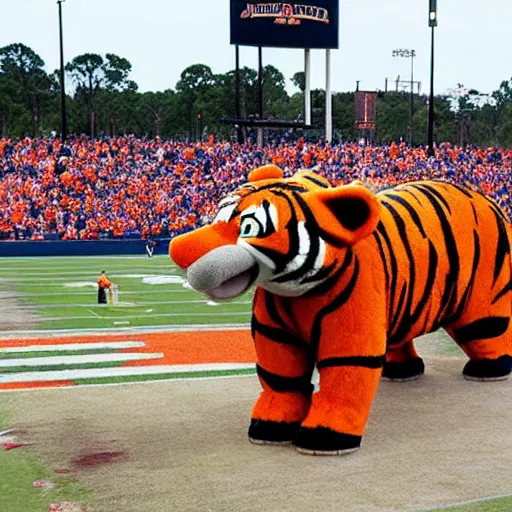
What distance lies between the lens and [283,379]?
6316 mm

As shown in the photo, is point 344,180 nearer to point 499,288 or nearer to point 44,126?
point 499,288

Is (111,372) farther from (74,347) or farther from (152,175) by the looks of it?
(152,175)

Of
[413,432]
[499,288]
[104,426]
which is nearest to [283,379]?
[413,432]

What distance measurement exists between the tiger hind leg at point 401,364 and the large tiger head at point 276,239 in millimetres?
2633

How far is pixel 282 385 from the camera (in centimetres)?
631

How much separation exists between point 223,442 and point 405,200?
2.49 m

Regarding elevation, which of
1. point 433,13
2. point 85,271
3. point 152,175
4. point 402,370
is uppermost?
point 433,13

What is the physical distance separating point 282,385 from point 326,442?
1.98ft

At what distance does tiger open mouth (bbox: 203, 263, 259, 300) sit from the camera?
5.57 meters

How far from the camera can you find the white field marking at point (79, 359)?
9484mm

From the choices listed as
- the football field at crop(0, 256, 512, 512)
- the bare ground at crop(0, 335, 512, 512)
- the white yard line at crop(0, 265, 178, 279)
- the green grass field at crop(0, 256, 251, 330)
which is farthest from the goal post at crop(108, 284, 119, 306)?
the bare ground at crop(0, 335, 512, 512)

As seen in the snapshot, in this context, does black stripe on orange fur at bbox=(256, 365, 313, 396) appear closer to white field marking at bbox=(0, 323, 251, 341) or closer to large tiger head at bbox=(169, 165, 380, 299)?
large tiger head at bbox=(169, 165, 380, 299)

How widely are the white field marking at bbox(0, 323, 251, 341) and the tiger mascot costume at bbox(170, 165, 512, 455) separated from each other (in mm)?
5202

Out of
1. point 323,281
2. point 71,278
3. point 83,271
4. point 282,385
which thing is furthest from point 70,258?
point 323,281
